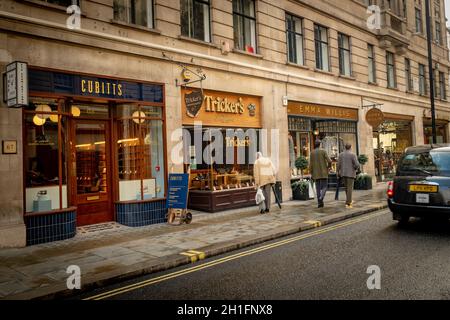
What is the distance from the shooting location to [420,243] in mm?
6422

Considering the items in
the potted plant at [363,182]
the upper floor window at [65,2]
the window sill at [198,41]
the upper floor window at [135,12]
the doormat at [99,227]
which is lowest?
the doormat at [99,227]

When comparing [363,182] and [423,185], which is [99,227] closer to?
[423,185]

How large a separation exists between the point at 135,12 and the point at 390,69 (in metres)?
16.5

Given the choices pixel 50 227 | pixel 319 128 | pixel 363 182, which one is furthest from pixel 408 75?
pixel 50 227

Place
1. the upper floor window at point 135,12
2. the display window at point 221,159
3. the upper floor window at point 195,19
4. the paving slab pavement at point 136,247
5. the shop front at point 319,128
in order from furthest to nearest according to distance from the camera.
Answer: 1. the shop front at point 319,128
2. the display window at point 221,159
3. the upper floor window at point 195,19
4. the upper floor window at point 135,12
5. the paving slab pavement at point 136,247

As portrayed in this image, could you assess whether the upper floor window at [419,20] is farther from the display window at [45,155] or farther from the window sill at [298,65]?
the display window at [45,155]

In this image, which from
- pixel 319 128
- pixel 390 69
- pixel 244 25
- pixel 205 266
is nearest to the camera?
pixel 205 266

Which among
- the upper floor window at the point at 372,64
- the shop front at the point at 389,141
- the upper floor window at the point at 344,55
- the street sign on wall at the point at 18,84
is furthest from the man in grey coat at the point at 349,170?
the upper floor window at the point at 372,64

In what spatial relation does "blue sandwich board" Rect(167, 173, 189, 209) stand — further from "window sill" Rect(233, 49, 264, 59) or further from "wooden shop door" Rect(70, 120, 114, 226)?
"window sill" Rect(233, 49, 264, 59)

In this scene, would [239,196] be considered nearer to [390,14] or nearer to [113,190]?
[113,190]

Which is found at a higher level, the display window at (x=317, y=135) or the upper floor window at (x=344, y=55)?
the upper floor window at (x=344, y=55)

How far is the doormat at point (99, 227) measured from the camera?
870 cm

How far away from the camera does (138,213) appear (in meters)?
9.36

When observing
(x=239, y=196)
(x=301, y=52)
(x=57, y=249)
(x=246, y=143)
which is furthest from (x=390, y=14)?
(x=57, y=249)
